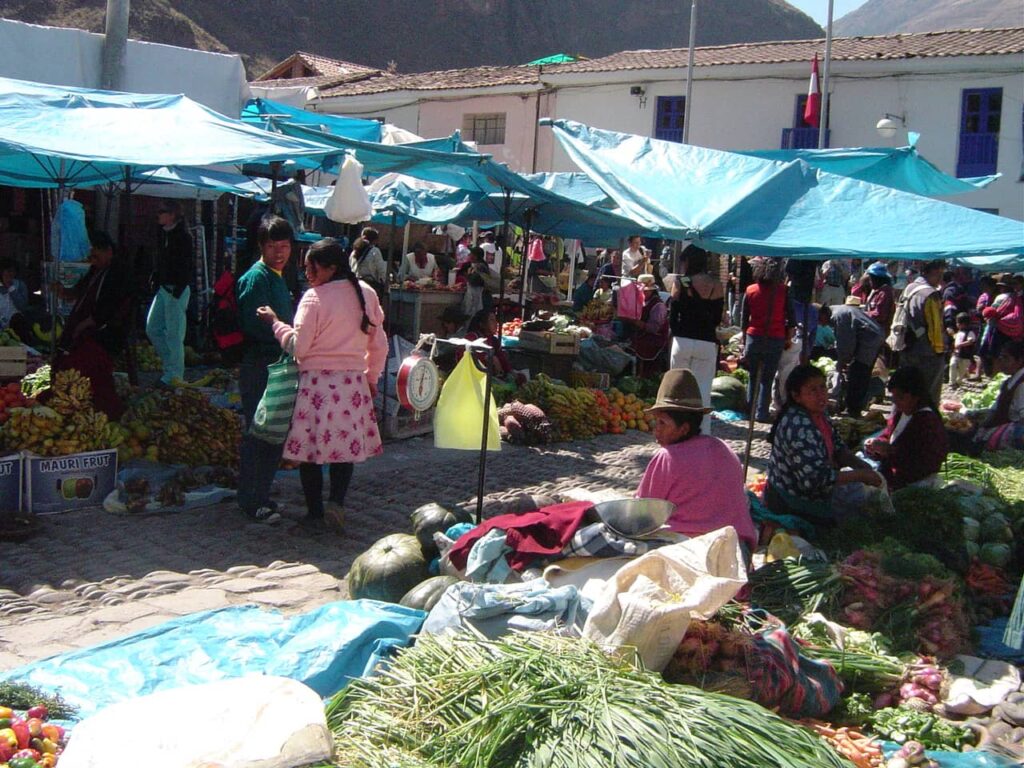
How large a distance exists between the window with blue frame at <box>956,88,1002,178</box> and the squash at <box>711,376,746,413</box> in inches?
558

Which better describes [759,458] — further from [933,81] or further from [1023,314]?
[933,81]

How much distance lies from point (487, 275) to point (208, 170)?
4237 millimetres

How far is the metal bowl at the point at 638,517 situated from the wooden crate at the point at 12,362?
17.2 feet

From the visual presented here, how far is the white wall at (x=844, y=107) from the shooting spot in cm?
2214

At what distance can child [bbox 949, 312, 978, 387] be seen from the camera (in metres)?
15.8

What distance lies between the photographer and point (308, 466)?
6.16 m

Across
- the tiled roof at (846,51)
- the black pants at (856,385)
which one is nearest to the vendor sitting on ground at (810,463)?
the black pants at (856,385)

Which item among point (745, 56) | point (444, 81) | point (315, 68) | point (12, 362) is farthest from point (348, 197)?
Result: point (315, 68)

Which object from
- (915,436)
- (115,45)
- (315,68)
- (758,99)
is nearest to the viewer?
(915,436)

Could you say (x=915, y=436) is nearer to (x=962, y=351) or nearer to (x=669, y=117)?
(x=962, y=351)

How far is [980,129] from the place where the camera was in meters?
22.6

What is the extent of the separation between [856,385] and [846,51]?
15.9 m

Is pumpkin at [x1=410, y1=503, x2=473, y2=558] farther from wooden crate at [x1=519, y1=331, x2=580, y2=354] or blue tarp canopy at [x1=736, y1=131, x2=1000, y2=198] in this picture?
wooden crate at [x1=519, y1=331, x2=580, y2=354]

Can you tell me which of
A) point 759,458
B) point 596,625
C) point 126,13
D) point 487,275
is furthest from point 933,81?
point 596,625
